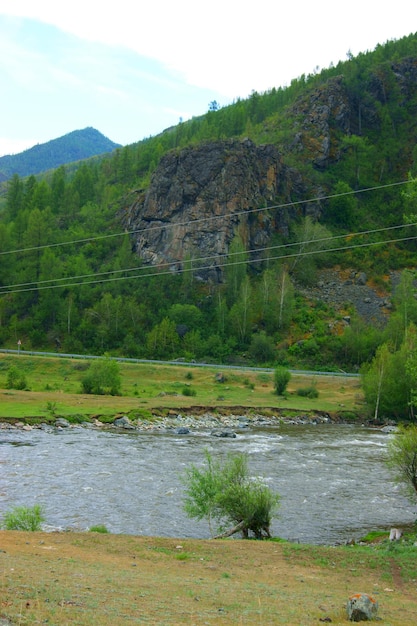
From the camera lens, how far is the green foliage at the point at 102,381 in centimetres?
6881

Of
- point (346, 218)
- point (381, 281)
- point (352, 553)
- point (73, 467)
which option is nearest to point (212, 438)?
point (73, 467)

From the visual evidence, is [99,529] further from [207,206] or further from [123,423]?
[207,206]

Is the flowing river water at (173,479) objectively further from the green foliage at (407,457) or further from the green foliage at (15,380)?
the green foliage at (15,380)

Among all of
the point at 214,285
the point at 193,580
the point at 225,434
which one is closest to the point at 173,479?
the point at 225,434

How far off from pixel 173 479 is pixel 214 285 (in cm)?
8302

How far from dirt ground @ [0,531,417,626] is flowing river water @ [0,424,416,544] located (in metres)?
5.29

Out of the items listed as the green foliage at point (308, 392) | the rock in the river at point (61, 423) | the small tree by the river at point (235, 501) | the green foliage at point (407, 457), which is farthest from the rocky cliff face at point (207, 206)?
the small tree by the river at point (235, 501)

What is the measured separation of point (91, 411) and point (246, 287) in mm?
55316

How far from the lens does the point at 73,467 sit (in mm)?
38188

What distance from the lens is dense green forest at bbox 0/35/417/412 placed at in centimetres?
9962

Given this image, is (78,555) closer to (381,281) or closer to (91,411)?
(91,411)

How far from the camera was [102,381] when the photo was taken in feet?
226

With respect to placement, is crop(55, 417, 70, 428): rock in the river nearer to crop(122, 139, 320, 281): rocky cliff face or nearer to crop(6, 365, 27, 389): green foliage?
crop(6, 365, 27, 389): green foliage

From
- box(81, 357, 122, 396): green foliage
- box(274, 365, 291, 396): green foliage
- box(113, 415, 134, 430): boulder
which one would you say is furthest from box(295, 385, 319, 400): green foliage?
box(113, 415, 134, 430): boulder
